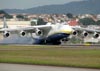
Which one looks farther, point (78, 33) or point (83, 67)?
point (78, 33)

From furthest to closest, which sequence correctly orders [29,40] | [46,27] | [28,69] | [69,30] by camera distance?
[29,40]
[46,27]
[69,30]
[28,69]

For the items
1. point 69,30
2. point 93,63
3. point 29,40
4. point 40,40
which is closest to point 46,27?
point 40,40

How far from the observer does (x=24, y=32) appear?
260 ft

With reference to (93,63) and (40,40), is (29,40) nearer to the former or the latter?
(40,40)

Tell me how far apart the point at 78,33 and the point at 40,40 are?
25.3ft

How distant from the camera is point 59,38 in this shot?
244ft

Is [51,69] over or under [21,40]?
over

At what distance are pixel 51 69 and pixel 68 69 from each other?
39.4 inches

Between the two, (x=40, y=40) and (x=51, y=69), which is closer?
(x=51, y=69)

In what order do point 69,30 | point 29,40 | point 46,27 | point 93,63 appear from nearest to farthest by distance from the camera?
point 93,63, point 69,30, point 46,27, point 29,40

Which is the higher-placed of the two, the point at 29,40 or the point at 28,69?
the point at 28,69

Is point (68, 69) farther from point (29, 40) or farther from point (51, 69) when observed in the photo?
point (29, 40)

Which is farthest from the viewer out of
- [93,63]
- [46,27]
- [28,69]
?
[46,27]

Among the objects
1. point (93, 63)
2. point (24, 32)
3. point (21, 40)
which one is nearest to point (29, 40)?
point (21, 40)
